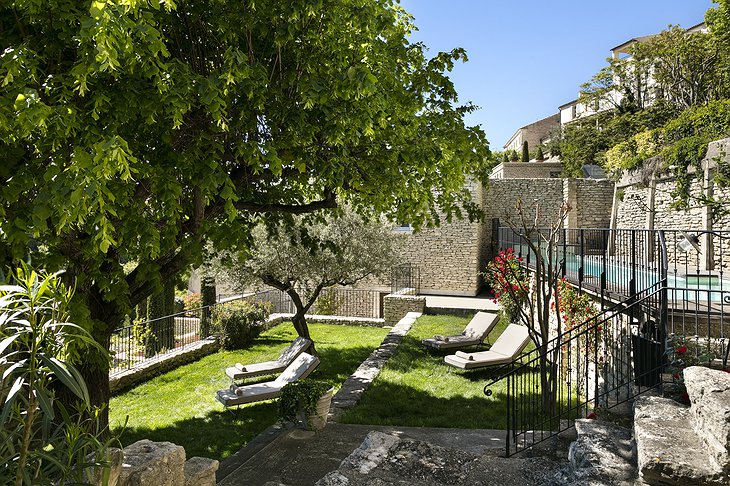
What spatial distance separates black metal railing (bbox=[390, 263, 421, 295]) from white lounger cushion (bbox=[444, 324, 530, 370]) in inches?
384

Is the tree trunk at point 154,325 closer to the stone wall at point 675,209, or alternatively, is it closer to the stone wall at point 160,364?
the stone wall at point 160,364

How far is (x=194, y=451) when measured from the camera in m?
6.88

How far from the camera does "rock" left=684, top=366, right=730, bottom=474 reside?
369 centimetres

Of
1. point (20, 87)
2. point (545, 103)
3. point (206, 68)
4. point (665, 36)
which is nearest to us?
point (20, 87)

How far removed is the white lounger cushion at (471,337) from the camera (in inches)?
472

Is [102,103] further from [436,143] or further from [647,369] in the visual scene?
[647,369]

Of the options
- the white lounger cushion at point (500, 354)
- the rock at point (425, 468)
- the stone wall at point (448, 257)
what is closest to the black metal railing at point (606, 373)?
the rock at point (425, 468)

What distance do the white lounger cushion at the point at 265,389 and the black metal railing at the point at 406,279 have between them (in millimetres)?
11626

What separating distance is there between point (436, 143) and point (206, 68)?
3186 mm

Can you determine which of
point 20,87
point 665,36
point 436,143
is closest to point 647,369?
point 436,143

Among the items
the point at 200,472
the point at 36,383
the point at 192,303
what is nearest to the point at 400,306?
the point at 192,303

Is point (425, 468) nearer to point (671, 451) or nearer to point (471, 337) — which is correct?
point (671, 451)

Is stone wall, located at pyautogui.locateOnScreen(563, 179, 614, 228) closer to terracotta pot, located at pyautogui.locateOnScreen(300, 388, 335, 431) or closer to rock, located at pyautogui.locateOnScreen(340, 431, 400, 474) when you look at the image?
terracotta pot, located at pyautogui.locateOnScreen(300, 388, 335, 431)

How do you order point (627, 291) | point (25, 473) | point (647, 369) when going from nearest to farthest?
point (25, 473), point (647, 369), point (627, 291)
